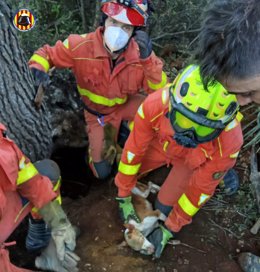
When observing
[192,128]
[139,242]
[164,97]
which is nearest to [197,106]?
[192,128]

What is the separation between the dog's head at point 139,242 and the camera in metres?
2.75

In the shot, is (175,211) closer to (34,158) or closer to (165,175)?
(165,175)

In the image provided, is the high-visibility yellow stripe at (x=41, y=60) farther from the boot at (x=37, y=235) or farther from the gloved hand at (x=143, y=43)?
the boot at (x=37, y=235)

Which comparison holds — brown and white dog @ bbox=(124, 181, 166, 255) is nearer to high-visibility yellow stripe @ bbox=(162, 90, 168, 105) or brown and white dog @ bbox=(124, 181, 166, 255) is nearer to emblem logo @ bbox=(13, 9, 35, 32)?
high-visibility yellow stripe @ bbox=(162, 90, 168, 105)

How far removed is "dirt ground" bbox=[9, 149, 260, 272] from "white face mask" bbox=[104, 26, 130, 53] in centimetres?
102

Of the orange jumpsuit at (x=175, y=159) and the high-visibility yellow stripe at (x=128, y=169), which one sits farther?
the high-visibility yellow stripe at (x=128, y=169)

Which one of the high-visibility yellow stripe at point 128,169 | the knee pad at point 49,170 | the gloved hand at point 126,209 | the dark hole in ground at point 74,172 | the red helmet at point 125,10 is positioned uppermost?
the red helmet at point 125,10

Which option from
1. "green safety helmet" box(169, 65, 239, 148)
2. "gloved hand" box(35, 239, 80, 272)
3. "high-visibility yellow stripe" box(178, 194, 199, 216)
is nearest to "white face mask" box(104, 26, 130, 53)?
"green safety helmet" box(169, 65, 239, 148)

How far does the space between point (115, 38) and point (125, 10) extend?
0.62 feet

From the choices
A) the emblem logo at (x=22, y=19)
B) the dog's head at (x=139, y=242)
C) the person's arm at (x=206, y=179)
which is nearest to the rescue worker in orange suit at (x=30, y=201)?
the dog's head at (x=139, y=242)

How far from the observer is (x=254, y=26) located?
1.18m

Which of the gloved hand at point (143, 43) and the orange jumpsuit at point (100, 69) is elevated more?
the gloved hand at point (143, 43)

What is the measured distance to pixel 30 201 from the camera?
8.02 feet

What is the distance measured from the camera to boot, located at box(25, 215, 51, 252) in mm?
2623
